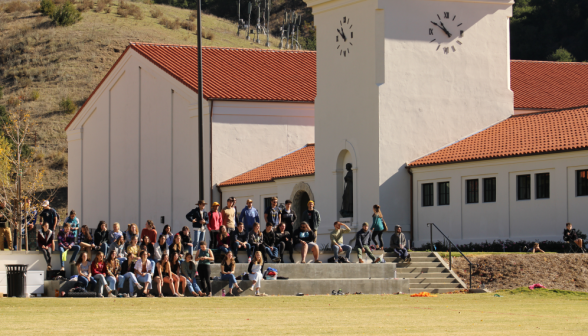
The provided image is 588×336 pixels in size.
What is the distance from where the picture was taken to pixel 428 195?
35469 millimetres

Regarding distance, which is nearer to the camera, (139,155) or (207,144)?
(207,144)

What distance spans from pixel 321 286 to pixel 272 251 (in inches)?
69.0

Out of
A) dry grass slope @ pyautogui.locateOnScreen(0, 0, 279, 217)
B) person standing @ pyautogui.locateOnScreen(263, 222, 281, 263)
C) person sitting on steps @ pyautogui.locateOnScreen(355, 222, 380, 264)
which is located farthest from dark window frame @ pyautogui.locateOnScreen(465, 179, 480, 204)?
dry grass slope @ pyautogui.locateOnScreen(0, 0, 279, 217)

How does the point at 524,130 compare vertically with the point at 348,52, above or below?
below

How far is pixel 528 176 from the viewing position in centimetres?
3188

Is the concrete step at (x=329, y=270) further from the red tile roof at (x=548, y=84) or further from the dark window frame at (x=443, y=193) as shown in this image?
the red tile roof at (x=548, y=84)

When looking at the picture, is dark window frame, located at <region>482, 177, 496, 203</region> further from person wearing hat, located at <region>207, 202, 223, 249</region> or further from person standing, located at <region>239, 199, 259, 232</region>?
person wearing hat, located at <region>207, 202, 223, 249</region>

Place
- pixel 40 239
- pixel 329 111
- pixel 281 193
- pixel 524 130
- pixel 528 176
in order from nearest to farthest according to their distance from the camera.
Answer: pixel 40 239 < pixel 528 176 < pixel 524 130 < pixel 329 111 < pixel 281 193

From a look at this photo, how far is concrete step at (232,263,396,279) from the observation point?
25019 mm

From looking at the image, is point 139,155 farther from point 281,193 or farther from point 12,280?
point 12,280

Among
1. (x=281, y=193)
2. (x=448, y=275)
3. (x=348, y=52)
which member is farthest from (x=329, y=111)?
(x=448, y=275)

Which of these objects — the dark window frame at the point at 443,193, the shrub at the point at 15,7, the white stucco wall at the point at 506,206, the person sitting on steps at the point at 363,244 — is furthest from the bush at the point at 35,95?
the person sitting on steps at the point at 363,244

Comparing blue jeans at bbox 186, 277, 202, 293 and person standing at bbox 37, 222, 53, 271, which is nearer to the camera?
blue jeans at bbox 186, 277, 202, 293

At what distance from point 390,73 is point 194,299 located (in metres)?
15.9
